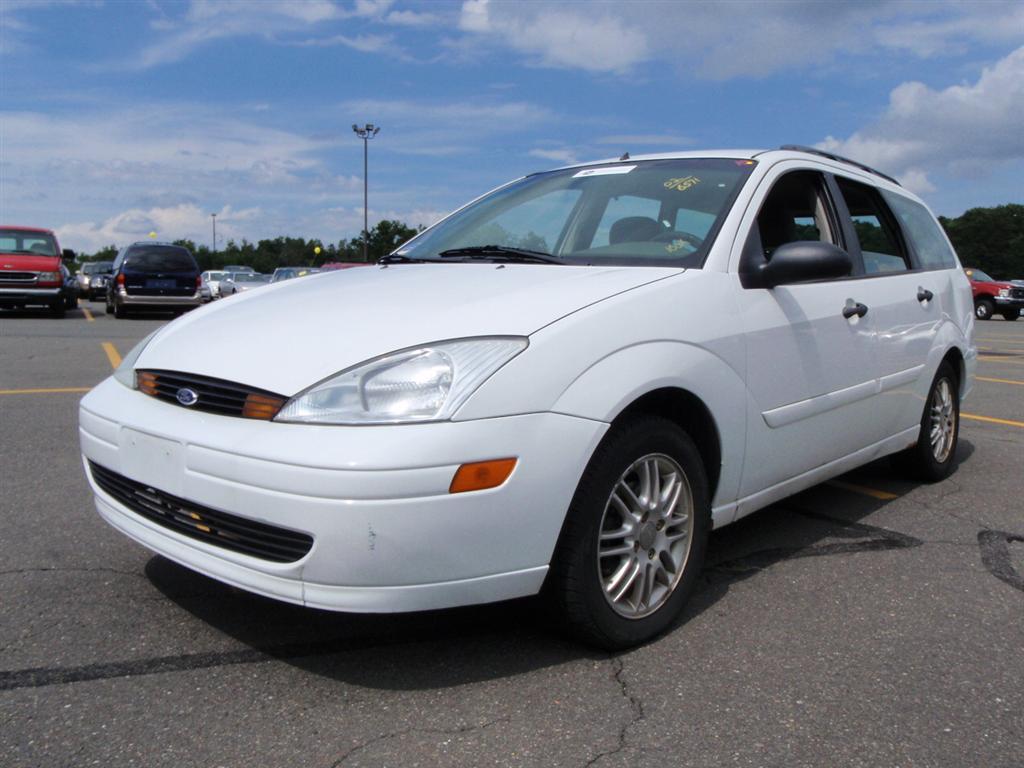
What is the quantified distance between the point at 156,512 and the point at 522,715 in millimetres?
1206

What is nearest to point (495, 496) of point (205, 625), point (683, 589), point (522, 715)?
point (522, 715)

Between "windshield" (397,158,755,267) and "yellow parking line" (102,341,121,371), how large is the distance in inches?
275

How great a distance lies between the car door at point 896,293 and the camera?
4.16 metres

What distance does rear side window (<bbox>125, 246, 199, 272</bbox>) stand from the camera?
63.5 ft

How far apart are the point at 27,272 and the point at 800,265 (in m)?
18.4

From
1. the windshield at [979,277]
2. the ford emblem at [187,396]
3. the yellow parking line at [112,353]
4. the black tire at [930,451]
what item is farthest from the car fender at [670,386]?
the windshield at [979,277]

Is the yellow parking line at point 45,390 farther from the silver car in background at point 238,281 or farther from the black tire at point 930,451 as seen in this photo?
the silver car in background at point 238,281

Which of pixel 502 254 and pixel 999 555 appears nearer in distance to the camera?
pixel 502 254

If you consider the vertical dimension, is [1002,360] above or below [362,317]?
below

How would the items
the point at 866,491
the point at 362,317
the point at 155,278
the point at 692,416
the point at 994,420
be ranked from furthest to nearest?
the point at 155,278, the point at 994,420, the point at 866,491, the point at 692,416, the point at 362,317

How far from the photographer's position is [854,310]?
150 inches

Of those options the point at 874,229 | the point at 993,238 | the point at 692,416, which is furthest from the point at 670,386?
the point at 993,238

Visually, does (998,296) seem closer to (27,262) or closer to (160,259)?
(160,259)

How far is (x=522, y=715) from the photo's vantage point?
2.40 metres
